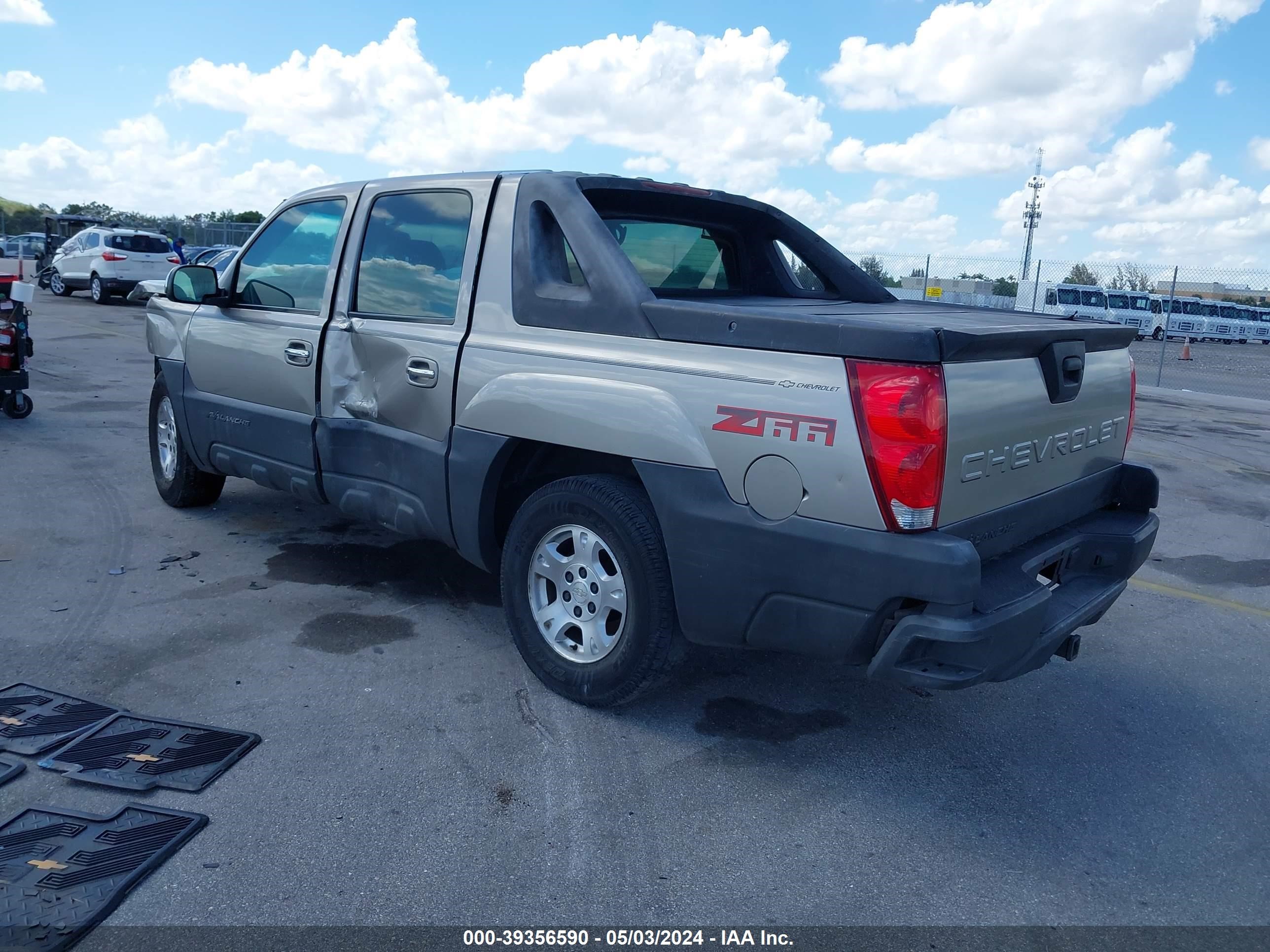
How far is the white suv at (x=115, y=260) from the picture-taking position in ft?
76.8

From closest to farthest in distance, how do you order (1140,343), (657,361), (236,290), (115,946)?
(115,946) → (657,361) → (236,290) → (1140,343)

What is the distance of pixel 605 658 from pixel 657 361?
44.3 inches

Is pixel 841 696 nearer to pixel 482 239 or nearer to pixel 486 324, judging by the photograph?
pixel 486 324

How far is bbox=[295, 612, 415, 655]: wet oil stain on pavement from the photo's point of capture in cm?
435

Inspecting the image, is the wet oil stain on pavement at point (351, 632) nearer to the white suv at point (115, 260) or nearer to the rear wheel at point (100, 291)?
the white suv at point (115, 260)

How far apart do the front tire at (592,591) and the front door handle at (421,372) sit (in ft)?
2.40

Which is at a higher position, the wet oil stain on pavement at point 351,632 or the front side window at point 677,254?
the front side window at point 677,254

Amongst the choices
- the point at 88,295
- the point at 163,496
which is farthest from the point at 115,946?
the point at 88,295

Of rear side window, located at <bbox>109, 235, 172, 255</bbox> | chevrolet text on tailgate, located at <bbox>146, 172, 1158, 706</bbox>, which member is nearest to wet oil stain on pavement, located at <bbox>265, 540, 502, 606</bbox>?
chevrolet text on tailgate, located at <bbox>146, 172, 1158, 706</bbox>

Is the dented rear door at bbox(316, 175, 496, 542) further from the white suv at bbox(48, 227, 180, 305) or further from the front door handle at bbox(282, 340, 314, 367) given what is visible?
the white suv at bbox(48, 227, 180, 305)

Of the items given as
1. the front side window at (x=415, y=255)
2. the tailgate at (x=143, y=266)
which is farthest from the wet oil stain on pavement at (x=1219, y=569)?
the tailgate at (x=143, y=266)

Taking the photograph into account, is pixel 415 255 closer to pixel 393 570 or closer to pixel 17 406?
pixel 393 570

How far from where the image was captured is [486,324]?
13.2ft

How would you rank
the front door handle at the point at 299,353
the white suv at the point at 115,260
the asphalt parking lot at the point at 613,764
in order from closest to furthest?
the asphalt parking lot at the point at 613,764 < the front door handle at the point at 299,353 < the white suv at the point at 115,260
